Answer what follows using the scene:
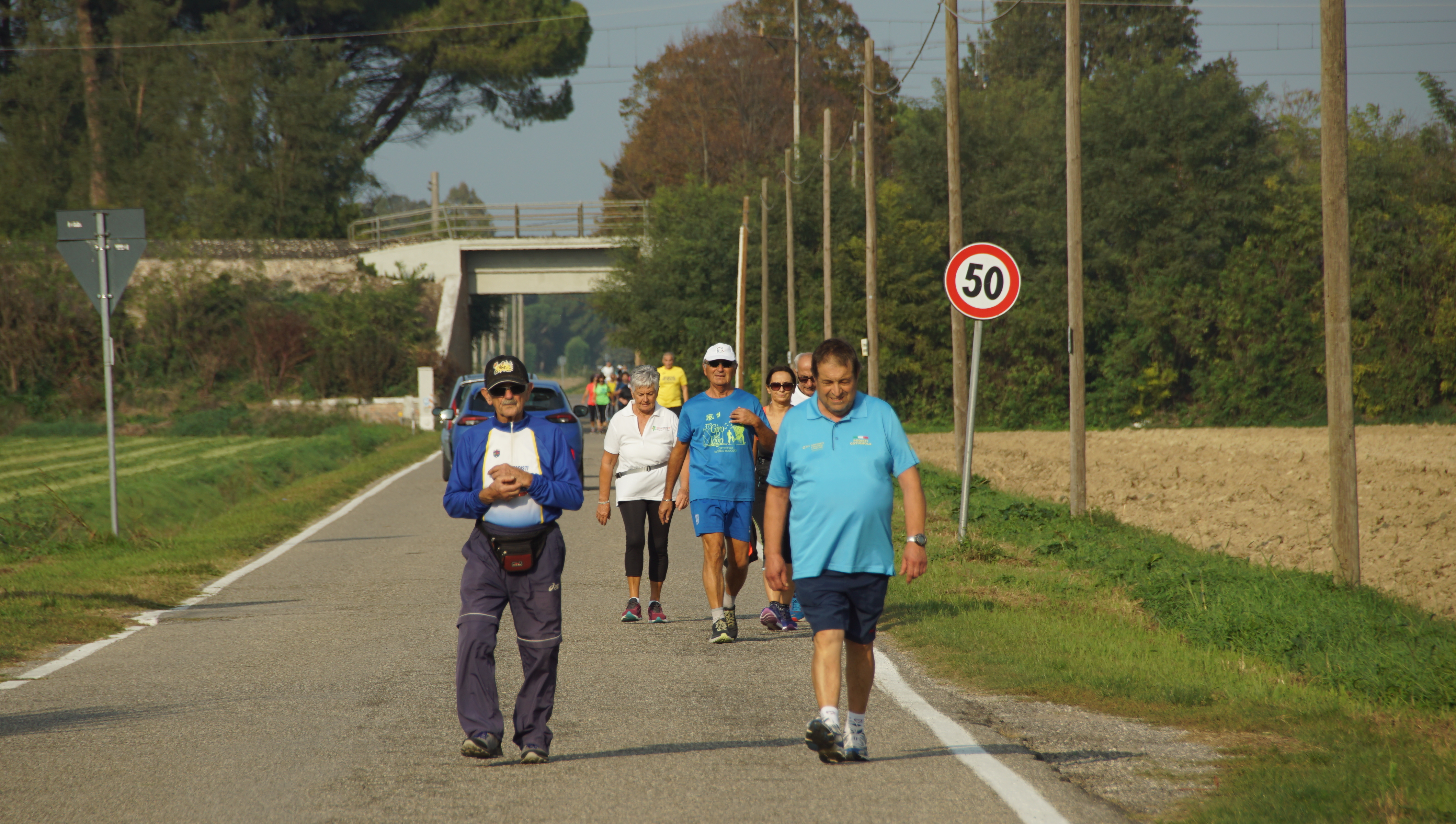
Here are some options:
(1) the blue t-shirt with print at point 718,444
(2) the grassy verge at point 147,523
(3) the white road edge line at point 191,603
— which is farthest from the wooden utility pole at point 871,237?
(1) the blue t-shirt with print at point 718,444

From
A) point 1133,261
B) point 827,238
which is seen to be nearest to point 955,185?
point 827,238

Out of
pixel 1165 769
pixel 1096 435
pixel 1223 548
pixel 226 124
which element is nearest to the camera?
pixel 1165 769

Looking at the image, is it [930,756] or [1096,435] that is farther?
[1096,435]

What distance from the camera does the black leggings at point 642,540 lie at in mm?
10008

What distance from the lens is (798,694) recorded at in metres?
7.39

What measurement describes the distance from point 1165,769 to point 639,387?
16.2 feet

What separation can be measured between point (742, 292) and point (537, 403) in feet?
95.6

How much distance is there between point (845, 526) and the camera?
19.2ft

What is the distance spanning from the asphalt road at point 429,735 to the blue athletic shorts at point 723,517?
0.74 metres

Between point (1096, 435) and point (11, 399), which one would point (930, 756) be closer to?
point (1096, 435)

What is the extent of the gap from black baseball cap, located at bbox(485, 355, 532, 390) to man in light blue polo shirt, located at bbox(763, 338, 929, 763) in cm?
120

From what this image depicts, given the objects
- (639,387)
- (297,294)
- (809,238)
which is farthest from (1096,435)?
(639,387)

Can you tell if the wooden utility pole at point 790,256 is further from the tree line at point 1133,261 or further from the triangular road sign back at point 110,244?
the triangular road sign back at point 110,244

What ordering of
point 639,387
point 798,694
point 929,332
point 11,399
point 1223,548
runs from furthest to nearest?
point 929,332 → point 11,399 → point 1223,548 → point 639,387 → point 798,694
